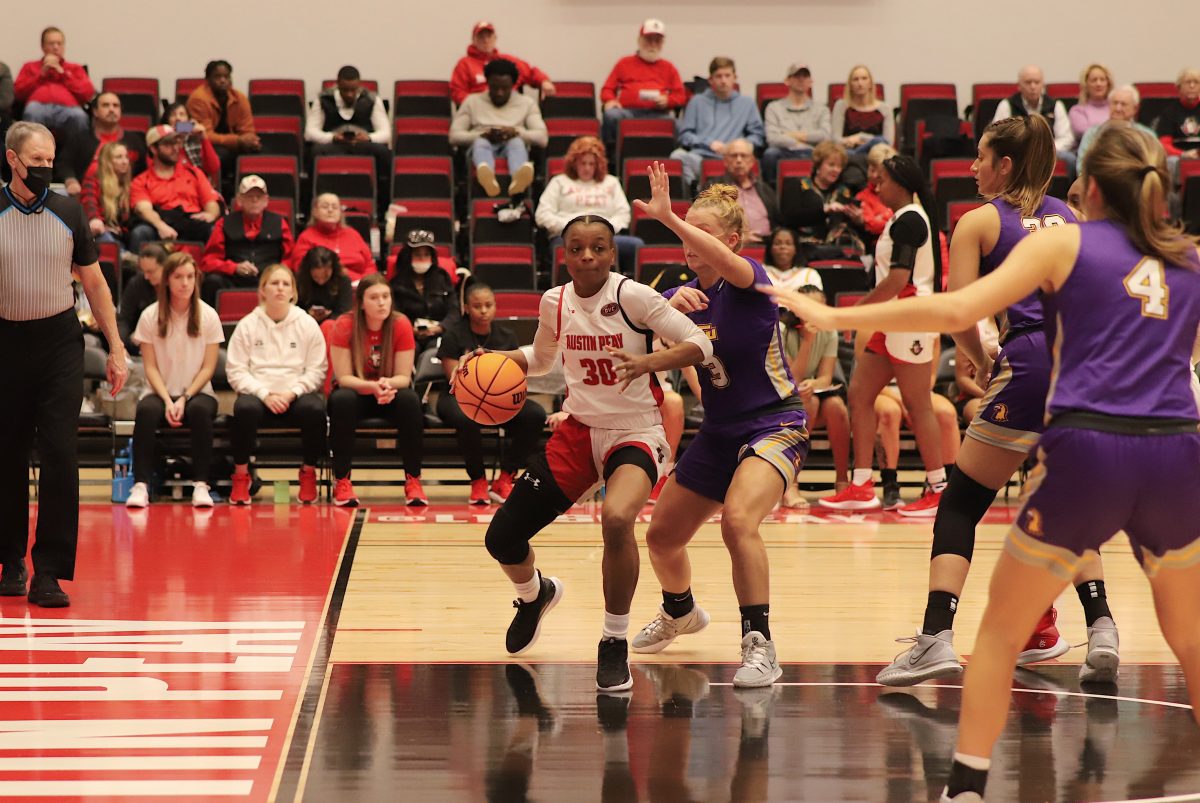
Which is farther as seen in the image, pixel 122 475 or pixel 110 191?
pixel 110 191

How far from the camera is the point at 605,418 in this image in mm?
4711

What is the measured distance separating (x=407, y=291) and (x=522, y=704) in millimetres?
6094

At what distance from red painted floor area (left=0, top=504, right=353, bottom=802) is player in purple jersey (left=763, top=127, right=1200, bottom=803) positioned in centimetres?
177

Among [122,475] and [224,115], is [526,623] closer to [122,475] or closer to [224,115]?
[122,475]

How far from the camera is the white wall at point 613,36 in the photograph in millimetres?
14062

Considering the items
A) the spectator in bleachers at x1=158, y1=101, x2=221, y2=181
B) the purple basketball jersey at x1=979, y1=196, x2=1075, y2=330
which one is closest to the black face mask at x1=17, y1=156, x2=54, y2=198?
the purple basketball jersey at x1=979, y1=196, x2=1075, y2=330

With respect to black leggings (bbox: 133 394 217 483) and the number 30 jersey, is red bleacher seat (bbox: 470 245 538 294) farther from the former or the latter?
the number 30 jersey

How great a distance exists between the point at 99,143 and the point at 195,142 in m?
0.77

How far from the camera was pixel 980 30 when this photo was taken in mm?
14703

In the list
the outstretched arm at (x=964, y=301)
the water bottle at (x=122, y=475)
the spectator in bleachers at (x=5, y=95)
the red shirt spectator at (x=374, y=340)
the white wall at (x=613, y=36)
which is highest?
the white wall at (x=613, y=36)

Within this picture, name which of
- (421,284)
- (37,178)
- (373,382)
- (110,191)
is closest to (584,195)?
(421,284)

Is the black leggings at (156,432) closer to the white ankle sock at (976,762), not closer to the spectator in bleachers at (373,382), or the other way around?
the spectator in bleachers at (373,382)

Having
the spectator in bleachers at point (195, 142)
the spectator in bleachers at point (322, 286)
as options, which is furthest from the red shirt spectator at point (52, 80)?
the spectator in bleachers at point (322, 286)

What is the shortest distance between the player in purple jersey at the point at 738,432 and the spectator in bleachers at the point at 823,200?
22.0 ft
